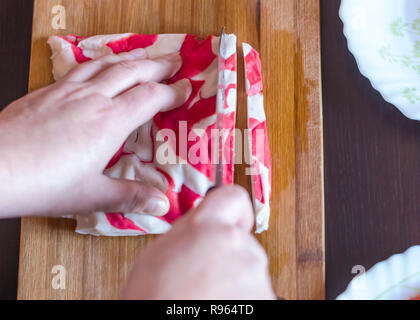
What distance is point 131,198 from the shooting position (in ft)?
1.56

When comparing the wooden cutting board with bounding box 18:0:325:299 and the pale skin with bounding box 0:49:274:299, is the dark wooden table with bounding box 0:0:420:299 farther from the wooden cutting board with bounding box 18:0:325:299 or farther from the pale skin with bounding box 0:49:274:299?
the pale skin with bounding box 0:49:274:299

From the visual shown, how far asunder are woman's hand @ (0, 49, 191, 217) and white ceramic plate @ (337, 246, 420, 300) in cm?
29

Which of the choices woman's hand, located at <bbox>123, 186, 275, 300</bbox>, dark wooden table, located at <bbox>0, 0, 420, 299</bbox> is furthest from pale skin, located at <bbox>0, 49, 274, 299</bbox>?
dark wooden table, located at <bbox>0, 0, 420, 299</bbox>

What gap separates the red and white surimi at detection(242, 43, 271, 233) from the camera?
52 cm

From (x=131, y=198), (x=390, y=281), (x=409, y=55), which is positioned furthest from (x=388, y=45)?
(x=131, y=198)

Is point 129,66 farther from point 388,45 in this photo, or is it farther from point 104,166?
point 388,45

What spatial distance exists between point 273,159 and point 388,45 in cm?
26

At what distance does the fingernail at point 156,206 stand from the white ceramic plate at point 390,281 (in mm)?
268

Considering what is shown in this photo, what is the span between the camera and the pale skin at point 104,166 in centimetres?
28

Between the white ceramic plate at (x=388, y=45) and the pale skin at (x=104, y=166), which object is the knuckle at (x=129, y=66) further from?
the white ceramic plate at (x=388, y=45)

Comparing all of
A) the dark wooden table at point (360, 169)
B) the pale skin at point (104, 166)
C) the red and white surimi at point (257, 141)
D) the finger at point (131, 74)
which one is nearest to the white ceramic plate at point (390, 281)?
the dark wooden table at point (360, 169)
